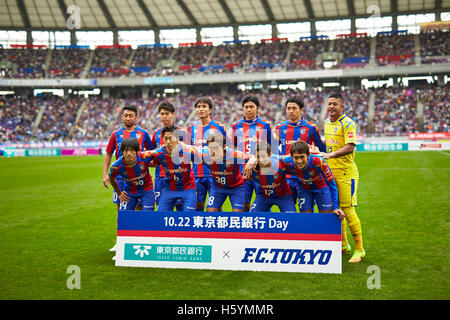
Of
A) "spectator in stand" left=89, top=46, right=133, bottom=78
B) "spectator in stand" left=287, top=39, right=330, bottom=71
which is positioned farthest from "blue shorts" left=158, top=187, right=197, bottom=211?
"spectator in stand" left=89, top=46, right=133, bottom=78

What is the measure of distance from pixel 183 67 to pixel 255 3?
495 inches

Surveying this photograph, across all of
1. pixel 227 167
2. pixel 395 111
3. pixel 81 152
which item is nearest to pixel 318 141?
pixel 227 167

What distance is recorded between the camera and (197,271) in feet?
17.8

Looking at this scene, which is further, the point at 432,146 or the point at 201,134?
the point at 432,146

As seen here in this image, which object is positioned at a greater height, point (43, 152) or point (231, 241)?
point (43, 152)

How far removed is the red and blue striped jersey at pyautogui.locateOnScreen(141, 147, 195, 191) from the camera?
6082 millimetres

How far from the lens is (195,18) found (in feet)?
153

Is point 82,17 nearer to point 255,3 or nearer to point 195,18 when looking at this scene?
point 195,18

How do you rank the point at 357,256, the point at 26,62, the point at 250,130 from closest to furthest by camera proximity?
1. the point at 357,256
2. the point at 250,130
3. the point at 26,62

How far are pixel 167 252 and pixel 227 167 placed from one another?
148 cm

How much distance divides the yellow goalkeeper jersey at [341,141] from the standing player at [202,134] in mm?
1714

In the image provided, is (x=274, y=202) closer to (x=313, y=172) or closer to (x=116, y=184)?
(x=313, y=172)

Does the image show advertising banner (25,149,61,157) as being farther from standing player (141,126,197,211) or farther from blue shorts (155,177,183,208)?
standing player (141,126,197,211)

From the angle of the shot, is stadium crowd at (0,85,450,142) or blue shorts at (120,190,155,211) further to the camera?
stadium crowd at (0,85,450,142)
